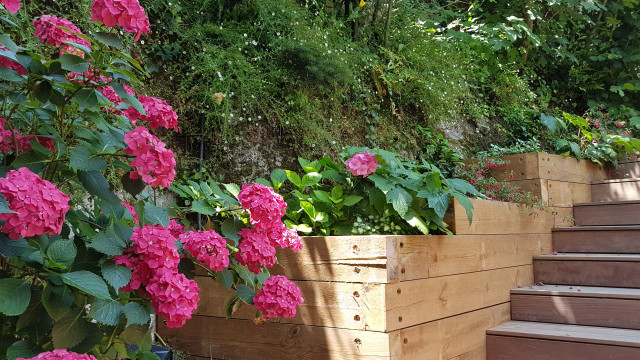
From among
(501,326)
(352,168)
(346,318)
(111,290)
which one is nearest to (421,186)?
(352,168)

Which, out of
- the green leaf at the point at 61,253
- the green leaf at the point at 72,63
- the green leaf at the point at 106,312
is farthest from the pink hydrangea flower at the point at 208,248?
the green leaf at the point at 72,63

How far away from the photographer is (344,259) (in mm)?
1947

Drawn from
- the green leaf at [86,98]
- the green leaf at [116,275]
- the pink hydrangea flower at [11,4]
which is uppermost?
the pink hydrangea flower at [11,4]

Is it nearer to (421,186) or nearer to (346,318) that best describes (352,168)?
(421,186)

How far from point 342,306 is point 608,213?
223 centimetres

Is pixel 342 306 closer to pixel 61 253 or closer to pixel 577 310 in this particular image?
pixel 61 253

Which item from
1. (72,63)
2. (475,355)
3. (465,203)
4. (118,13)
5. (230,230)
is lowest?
(475,355)

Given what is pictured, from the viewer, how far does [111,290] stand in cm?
126

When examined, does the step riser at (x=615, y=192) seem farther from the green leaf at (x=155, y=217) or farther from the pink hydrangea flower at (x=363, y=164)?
the green leaf at (x=155, y=217)

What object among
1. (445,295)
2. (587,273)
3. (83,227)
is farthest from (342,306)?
(587,273)

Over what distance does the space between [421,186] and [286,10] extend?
4.60 feet

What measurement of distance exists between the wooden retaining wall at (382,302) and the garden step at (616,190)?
1.38 meters

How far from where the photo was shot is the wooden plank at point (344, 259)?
187 centimetres

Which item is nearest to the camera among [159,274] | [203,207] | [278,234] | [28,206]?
[28,206]
